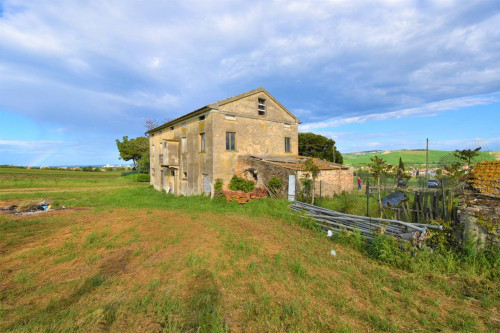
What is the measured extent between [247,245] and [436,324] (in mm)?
4481

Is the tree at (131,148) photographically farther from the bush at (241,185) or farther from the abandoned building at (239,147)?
the bush at (241,185)

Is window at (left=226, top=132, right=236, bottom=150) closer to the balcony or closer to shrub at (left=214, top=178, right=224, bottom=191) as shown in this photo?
shrub at (left=214, top=178, right=224, bottom=191)

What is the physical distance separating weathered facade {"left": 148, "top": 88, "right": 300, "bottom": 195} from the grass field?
8.64m

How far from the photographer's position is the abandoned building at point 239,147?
50.4 ft

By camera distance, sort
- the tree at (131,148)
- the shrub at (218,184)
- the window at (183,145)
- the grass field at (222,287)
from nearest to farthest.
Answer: the grass field at (222,287) < the shrub at (218,184) < the window at (183,145) < the tree at (131,148)

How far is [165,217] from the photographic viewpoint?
10477 mm

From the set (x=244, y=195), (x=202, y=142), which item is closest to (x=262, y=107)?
(x=202, y=142)

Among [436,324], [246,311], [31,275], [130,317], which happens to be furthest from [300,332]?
[31,275]

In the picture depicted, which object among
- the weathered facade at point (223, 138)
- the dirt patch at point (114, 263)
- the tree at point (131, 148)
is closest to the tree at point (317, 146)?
the weathered facade at point (223, 138)

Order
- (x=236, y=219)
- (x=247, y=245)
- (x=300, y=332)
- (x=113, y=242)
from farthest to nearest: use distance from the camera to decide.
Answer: (x=236, y=219), (x=113, y=242), (x=247, y=245), (x=300, y=332)

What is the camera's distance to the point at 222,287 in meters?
4.47

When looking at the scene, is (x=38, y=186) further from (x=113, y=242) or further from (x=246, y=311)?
(x=246, y=311)

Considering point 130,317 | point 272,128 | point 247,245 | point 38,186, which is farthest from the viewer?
point 38,186

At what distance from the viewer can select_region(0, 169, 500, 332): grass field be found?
3422 millimetres
